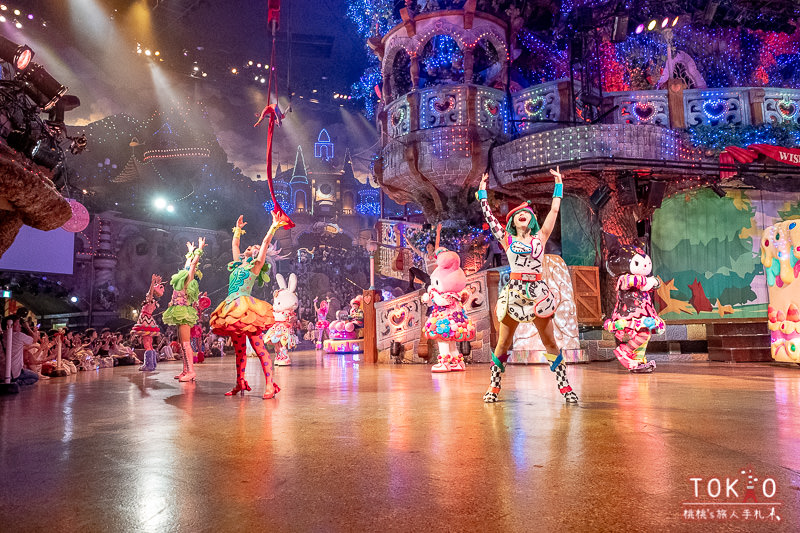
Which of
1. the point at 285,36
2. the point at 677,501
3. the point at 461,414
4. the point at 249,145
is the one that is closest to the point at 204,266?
the point at 249,145

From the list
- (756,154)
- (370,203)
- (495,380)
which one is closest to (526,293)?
(495,380)

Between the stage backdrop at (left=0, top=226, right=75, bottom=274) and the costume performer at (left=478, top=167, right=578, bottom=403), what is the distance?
14274mm

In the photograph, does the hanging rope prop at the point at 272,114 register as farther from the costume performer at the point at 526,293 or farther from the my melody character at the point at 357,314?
the my melody character at the point at 357,314

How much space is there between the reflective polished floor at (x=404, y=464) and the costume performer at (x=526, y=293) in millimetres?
390

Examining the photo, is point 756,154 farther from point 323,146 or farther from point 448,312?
point 323,146

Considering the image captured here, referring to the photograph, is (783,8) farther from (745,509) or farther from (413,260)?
(745,509)

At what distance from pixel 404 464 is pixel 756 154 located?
43.6ft

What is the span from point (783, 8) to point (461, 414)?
15837 millimetres

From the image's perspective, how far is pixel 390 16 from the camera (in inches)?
674

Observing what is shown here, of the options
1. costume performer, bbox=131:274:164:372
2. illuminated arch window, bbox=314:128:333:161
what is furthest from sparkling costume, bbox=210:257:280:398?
illuminated arch window, bbox=314:128:333:161

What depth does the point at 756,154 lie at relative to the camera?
1256 centimetres

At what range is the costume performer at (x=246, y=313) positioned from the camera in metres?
6.03

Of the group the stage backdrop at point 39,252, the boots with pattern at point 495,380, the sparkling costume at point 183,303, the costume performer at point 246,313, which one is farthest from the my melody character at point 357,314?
the boots with pattern at point 495,380

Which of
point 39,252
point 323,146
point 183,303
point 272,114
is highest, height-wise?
point 323,146
